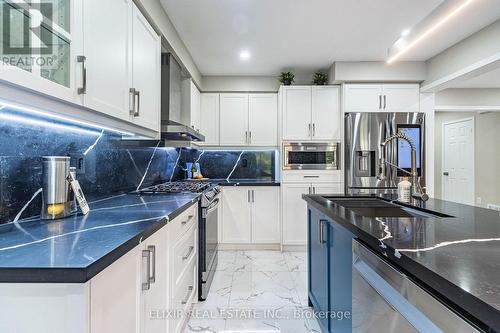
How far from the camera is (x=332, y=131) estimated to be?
384cm

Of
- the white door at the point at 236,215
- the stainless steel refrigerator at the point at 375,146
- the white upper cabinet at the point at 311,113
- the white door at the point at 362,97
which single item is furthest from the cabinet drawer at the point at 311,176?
the white door at the point at 362,97

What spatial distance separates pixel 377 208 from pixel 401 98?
246 centimetres

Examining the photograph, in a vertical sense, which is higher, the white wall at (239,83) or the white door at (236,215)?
the white wall at (239,83)

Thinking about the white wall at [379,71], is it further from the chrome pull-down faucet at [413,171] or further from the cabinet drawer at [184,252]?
the cabinet drawer at [184,252]

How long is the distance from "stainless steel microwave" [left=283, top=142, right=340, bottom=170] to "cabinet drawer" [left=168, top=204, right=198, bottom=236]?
1910 mm

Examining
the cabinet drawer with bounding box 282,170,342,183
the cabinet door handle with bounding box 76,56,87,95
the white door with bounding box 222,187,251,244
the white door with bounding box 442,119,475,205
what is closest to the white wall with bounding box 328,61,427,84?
the cabinet drawer with bounding box 282,170,342,183

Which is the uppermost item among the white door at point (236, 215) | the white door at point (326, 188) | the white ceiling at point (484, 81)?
the white ceiling at point (484, 81)

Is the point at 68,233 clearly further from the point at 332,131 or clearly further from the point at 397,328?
the point at 332,131

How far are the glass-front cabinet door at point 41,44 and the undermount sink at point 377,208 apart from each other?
1.62 m

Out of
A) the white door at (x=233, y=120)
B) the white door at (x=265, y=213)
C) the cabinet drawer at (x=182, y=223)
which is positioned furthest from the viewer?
the white door at (x=233, y=120)

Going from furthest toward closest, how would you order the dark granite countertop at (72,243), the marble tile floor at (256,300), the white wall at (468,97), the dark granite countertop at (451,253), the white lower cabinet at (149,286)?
the white wall at (468,97) < the marble tile floor at (256,300) < the white lower cabinet at (149,286) < the dark granite countertop at (72,243) < the dark granite countertop at (451,253)

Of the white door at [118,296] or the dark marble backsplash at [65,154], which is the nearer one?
the white door at [118,296]

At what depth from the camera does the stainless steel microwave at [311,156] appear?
382 cm

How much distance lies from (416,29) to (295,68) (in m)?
2.10
